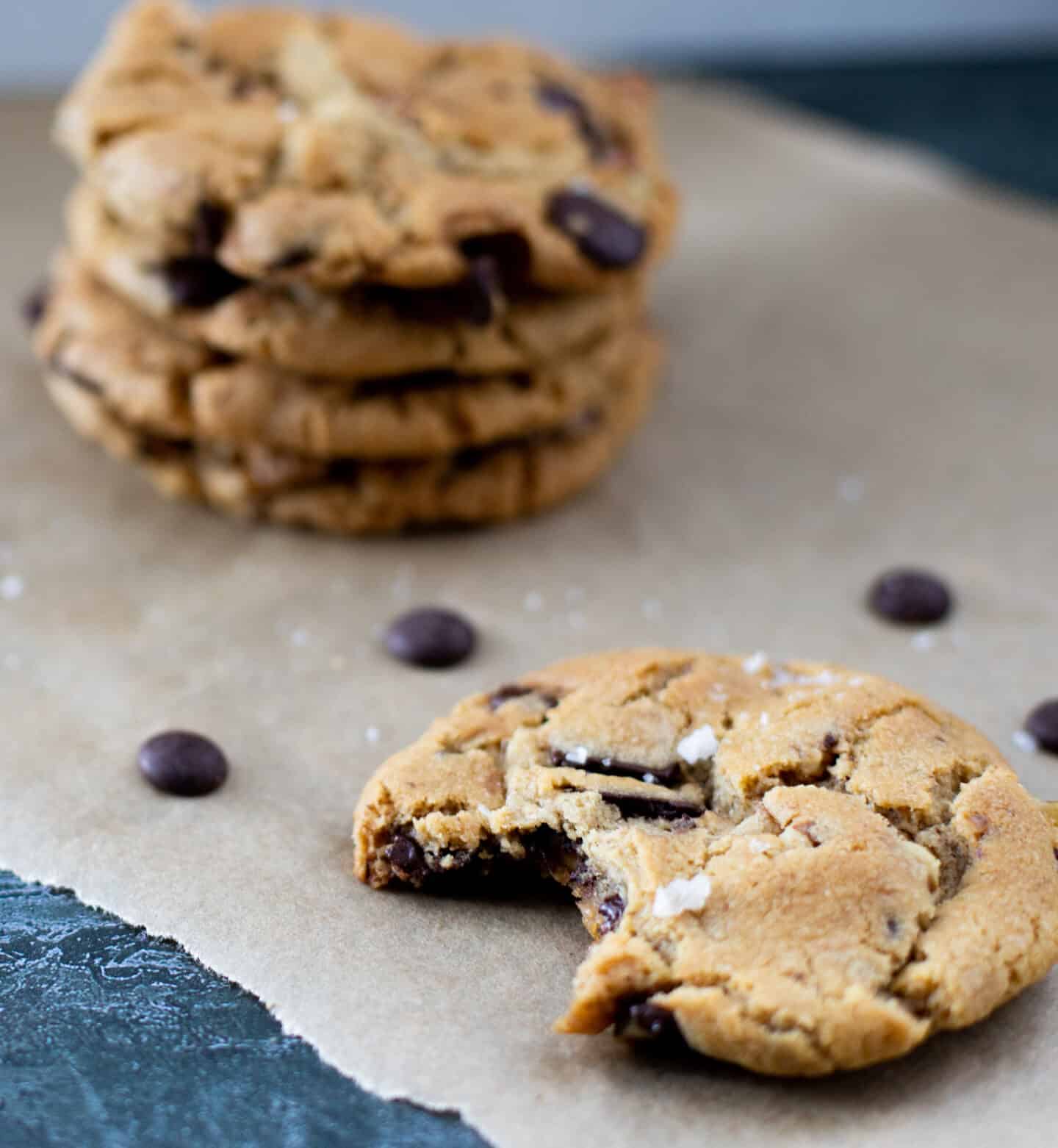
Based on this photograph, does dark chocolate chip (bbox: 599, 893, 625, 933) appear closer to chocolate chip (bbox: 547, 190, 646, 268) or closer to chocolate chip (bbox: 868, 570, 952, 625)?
chocolate chip (bbox: 868, 570, 952, 625)

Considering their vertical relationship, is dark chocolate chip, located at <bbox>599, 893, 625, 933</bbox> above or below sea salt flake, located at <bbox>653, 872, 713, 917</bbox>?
below

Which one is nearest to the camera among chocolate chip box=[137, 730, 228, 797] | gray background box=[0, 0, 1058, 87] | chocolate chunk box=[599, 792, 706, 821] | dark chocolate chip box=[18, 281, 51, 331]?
chocolate chunk box=[599, 792, 706, 821]

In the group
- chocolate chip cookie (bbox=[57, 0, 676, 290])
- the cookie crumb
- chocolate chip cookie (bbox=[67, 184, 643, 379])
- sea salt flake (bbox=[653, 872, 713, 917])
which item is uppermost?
chocolate chip cookie (bbox=[57, 0, 676, 290])

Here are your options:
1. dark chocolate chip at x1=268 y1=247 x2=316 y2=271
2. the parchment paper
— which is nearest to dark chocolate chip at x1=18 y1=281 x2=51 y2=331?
the parchment paper

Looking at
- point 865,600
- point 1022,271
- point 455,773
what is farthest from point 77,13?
point 455,773

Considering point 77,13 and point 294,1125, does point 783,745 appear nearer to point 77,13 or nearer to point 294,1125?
point 294,1125

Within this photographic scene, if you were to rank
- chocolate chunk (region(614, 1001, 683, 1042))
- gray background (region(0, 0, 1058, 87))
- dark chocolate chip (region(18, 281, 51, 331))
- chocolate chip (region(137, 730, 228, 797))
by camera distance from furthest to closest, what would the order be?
gray background (region(0, 0, 1058, 87)), dark chocolate chip (region(18, 281, 51, 331)), chocolate chip (region(137, 730, 228, 797)), chocolate chunk (region(614, 1001, 683, 1042))

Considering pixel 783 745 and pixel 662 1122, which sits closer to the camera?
pixel 662 1122

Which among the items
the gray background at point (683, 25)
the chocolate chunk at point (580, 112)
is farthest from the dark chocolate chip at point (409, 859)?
the gray background at point (683, 25)
